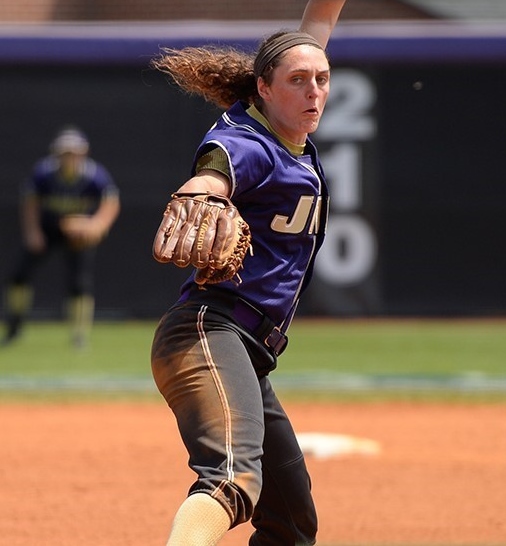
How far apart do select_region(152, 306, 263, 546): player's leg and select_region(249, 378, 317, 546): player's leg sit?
1.22 feet

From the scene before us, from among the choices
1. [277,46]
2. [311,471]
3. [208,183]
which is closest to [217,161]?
[208,183]

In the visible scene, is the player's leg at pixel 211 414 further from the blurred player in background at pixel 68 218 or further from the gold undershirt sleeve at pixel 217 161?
the blurred player in background at pixel 68 218

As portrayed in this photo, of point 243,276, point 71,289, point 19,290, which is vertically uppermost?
point 243,276

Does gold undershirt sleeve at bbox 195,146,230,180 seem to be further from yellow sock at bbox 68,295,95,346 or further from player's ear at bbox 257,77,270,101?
yellow sock at bbox 68,295,95,346

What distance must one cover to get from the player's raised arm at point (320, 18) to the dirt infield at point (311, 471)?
2181 mm

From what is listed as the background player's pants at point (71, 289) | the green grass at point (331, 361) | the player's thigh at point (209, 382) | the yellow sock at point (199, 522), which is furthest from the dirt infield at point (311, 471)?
the background player's pants at point (71, 289)

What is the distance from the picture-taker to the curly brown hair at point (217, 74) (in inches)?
162

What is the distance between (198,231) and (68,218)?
10.1 metres

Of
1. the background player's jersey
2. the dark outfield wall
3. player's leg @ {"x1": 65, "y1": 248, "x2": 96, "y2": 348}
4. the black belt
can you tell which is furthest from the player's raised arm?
the dark outfield wall

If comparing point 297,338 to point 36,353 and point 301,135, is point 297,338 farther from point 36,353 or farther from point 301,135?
point 301,135

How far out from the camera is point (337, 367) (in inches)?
462

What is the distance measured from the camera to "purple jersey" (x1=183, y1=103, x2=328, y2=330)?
3660 millimetres

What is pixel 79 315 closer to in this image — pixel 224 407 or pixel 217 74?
pixel 217 74

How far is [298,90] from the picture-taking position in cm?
377
